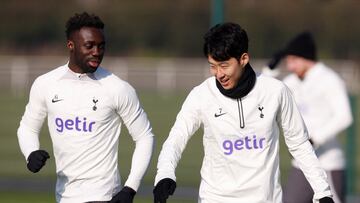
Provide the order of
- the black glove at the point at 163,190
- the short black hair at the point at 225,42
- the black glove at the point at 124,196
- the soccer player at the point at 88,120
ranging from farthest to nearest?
the soccer player at the point at 88,120, the black glove at the point at 124,196, the short black hair at the point at 225,42, the black glove at the point at 163,190

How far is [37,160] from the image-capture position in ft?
23.0

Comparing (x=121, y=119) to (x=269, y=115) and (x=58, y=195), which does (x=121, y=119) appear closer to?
(x=58, y=195)

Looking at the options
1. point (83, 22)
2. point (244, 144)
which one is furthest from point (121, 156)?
point (244, 144)

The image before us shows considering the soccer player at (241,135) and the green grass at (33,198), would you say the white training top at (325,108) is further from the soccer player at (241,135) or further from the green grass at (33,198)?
the green grass at (33,198)

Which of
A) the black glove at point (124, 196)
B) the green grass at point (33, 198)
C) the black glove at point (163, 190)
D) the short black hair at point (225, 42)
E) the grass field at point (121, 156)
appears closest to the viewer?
the black glove at point (163, 190)

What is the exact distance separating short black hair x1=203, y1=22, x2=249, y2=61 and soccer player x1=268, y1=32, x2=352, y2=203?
304 centimetres

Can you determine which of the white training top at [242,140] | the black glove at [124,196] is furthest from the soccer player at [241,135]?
the black glove at [124,196]

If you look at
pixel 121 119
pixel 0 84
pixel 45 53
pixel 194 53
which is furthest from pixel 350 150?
pixel 0 84

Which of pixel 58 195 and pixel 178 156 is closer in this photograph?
pixel 178 156

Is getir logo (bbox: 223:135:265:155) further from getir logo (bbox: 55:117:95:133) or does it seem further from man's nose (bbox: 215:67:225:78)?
getir logo (bbox: 55:117:95:133)

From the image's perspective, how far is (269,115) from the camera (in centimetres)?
653

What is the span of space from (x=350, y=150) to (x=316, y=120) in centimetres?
500

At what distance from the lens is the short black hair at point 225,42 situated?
632 cm

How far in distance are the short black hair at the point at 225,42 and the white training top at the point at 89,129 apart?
112 centimetres
